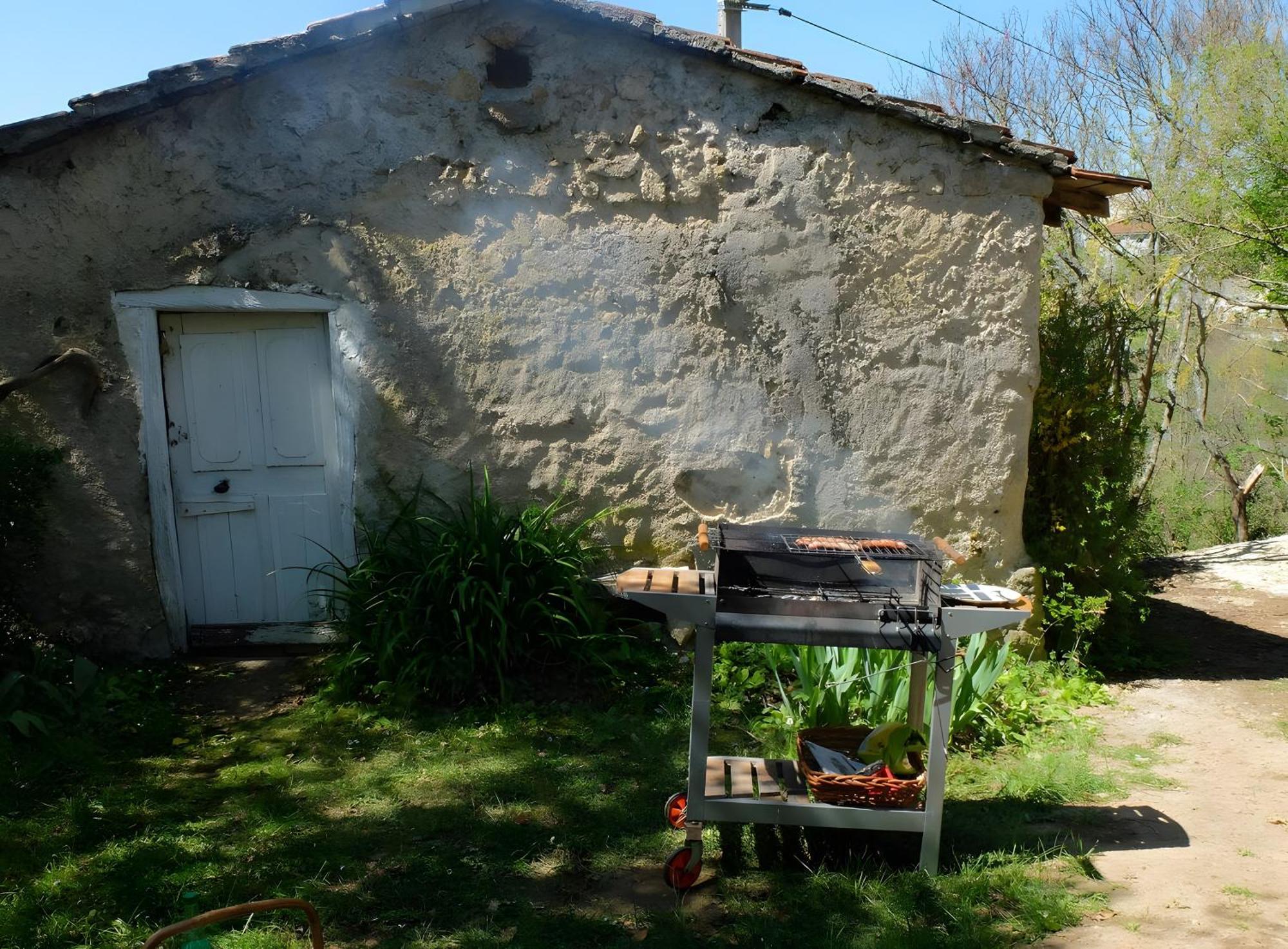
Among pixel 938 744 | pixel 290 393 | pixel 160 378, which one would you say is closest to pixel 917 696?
pixel 938 744

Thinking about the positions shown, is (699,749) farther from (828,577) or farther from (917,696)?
(917,696)

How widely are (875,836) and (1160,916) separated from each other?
1069 millimetres

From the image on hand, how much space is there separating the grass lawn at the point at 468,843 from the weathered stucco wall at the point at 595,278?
4.60ft

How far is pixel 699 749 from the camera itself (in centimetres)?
373

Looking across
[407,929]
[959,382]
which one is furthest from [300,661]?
[959,382]

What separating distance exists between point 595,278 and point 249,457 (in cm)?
236

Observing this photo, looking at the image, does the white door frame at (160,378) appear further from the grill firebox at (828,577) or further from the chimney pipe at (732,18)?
the chimney pipe at (732,18)

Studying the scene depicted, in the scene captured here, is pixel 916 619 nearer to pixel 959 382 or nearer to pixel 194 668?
pixel 959 382

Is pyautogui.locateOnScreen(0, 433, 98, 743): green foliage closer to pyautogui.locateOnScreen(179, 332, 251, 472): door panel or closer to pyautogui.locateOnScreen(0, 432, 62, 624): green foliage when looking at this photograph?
pyautogui.locateOnScreen(0, 432, 62, 624): green foliage

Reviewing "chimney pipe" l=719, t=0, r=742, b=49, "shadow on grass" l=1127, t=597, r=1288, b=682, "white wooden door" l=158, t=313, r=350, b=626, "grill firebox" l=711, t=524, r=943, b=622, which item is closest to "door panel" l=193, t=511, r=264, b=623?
"white wooden door" l=158, t=313, r=350, b=626

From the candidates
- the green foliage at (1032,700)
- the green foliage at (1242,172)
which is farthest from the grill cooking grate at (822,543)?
the green foliage at (1242,172)

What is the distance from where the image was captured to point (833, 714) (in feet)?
15.8

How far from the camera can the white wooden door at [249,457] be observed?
6035mm

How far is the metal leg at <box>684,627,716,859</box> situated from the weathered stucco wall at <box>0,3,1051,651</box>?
2443 mm
